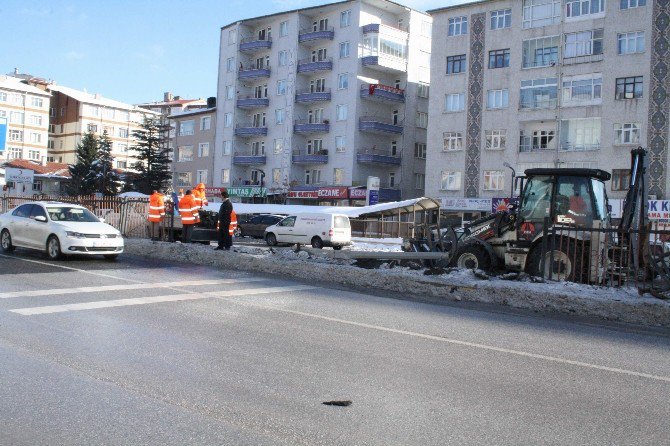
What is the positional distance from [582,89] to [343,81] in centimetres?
2126

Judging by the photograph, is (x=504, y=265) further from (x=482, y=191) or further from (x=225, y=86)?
(x=225, y=86)

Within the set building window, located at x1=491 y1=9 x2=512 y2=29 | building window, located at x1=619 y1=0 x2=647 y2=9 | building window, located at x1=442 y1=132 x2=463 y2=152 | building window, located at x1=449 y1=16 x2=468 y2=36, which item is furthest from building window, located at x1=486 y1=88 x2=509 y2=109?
building window, located at x1=619 y1=0 x2=647 y2=9

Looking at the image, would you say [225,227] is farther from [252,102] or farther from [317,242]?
[252,102]

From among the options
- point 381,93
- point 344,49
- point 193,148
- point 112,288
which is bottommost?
point 112,288

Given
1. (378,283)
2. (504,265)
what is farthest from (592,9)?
(378,283)

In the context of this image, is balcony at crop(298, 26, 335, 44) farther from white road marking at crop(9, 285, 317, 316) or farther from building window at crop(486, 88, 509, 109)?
white road marking at crop(9, 285, 317, 316)

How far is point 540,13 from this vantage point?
45.3 metres

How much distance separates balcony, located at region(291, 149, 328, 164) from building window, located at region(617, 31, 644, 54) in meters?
25.3

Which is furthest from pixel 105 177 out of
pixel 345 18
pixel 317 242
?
pixel 317 242

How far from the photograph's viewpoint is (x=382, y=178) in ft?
191

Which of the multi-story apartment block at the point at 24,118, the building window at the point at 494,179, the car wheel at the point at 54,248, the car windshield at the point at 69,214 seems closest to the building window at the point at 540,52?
the building window at the point at 494,179

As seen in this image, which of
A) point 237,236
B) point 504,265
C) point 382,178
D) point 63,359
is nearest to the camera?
point 63,359

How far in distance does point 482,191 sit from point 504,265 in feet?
111

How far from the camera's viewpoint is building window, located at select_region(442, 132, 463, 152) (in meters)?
49.3
